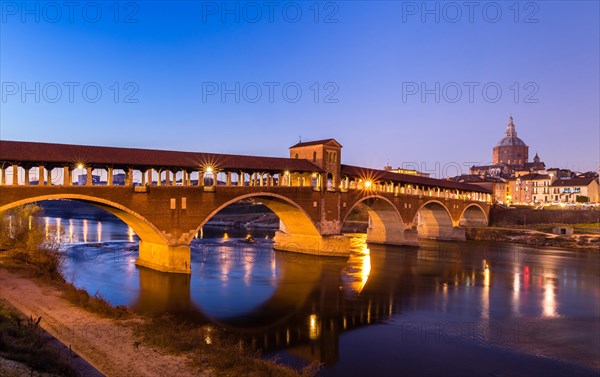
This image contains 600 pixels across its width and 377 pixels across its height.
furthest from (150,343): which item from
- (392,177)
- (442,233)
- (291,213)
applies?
(442,233)

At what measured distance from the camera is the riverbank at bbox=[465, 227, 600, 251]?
209 ft

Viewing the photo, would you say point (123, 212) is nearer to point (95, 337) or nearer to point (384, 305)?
point (95, 337)

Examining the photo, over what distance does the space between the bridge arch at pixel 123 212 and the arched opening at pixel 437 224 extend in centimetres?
4729

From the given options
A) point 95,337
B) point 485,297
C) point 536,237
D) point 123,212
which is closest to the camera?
point 95,337

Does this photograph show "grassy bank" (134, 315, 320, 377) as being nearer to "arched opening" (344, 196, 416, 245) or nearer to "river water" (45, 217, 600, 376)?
"river water" (45, 217, 600, 376)

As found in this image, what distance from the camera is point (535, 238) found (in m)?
68.9

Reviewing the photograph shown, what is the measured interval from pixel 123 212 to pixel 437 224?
56184 mm

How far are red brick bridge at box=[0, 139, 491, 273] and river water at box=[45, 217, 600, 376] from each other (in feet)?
9.70

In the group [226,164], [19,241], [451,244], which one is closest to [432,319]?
[226,164]

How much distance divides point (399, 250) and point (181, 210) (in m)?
33.1

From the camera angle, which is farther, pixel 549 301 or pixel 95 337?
pixel 549 301

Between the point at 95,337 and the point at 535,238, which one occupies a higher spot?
the point at 95,337

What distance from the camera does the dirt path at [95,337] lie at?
1513 centimetres

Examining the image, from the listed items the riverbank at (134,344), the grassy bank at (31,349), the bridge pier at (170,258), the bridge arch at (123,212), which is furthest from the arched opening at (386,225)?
the grassy bank at (31,349)
